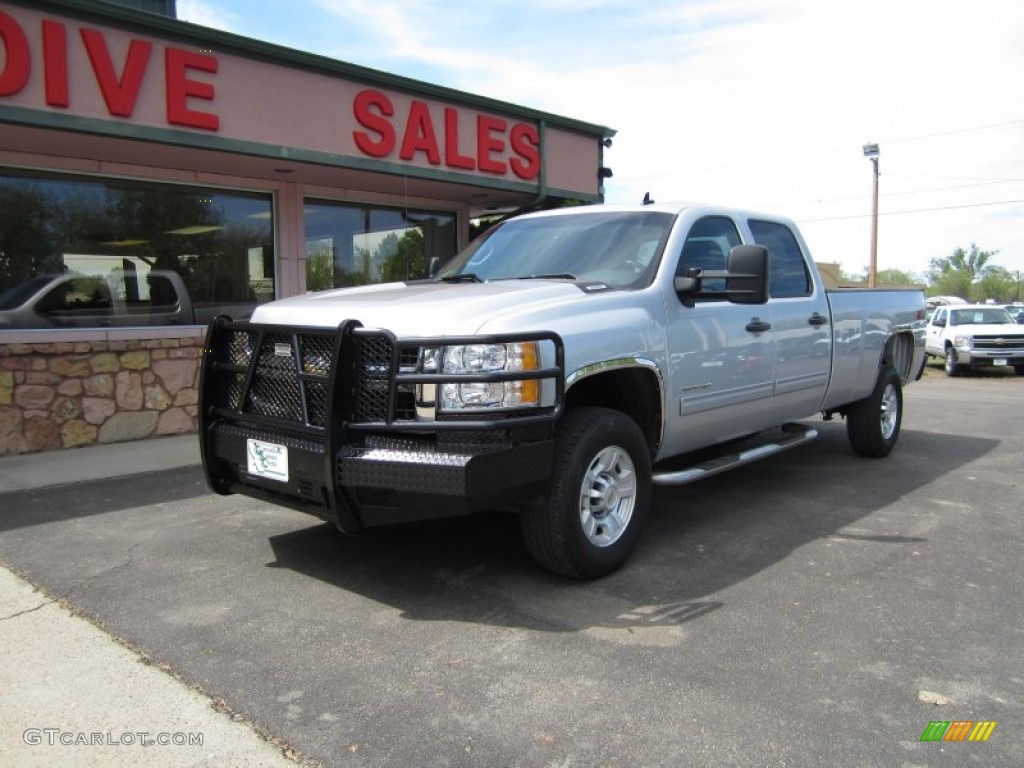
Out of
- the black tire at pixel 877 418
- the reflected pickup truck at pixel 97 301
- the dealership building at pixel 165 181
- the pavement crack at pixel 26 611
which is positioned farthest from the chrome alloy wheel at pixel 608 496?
the reflected pickup truck at pixel 97 301

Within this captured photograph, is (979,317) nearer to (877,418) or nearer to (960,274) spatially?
(877,418)

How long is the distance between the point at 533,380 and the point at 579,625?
1.13 m

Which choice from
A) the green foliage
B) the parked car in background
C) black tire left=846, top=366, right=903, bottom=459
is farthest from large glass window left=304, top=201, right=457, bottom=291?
the green foliage

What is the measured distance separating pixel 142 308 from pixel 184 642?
6.21 m

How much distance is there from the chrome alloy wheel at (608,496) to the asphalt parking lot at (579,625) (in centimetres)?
26

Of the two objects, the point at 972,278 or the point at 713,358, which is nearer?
the point at 713,358

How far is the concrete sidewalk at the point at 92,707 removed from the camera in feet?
8.75

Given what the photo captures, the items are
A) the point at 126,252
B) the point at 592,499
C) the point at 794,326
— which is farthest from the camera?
the point at 126,252

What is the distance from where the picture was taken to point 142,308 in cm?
875

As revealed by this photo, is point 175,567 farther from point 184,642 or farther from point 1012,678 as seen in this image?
point 1012,678

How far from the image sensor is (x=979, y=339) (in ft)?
58.1

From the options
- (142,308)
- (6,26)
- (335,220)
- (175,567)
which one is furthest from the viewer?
(335,220)

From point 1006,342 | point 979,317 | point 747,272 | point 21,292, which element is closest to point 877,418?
point 747,272

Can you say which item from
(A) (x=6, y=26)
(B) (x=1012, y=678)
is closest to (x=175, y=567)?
(B) (x=1012, y=678)
